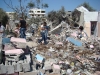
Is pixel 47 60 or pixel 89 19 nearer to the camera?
pixel 47 60

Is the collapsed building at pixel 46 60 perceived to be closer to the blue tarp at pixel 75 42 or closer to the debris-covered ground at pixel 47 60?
the debris-covered ground at pixel 47 60

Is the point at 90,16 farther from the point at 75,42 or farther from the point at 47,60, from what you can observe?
the point at 47,60

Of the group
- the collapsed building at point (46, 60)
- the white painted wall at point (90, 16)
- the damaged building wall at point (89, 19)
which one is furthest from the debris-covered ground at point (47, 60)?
the white painted wall at point (90, 16)

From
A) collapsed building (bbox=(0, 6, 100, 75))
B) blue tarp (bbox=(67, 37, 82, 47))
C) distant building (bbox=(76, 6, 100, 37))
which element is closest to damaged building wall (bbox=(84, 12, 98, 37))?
distant building (bbox=(76, 6, 100, 37))

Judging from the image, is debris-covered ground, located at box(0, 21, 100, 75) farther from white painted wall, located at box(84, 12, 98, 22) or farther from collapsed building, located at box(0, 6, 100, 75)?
white painted wall, located at box(84, 12, 98, 22)

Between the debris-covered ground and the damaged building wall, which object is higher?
the damaged building wall

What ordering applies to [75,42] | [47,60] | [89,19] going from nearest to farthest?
[47,60] → [75,42] → [89,19]

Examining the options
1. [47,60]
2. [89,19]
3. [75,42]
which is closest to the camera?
[47,60]

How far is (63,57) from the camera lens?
309 inches

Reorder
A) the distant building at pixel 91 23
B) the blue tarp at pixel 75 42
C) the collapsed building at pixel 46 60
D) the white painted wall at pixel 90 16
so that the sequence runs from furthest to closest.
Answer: the white painted wall at pixel 90 16
the distant building at pixel 91 23
the blue tarp at pixel 75 42
the collapsed building at pixel 46 60

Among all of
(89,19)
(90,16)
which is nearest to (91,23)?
(89,19)

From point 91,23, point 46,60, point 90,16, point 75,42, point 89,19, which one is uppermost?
point 90,16

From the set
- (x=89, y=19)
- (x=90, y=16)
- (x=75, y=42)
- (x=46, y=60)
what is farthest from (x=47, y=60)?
(x=90, y=16)

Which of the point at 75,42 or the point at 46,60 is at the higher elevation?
the point at 75,42
